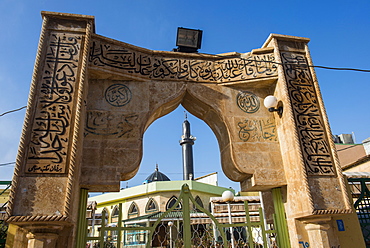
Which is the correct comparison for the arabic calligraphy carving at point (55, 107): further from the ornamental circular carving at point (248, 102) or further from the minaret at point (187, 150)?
the minaret at point (187, 150)

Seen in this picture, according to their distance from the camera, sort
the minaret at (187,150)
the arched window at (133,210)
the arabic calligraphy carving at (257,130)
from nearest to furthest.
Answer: the arabic calligraphy carving at (257,130) → the arched window at (133,210) → the minaret at (187,150)

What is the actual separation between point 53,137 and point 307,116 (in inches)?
168

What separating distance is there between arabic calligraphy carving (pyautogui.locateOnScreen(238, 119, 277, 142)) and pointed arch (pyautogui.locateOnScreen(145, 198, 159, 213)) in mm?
15231

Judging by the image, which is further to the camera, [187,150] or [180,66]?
[187,150]

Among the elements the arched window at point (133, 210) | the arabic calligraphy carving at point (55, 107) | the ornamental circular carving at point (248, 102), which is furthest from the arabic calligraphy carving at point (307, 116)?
the arched window at point (133, 210)

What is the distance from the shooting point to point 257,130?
5.40m

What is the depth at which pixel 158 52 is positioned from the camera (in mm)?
5621

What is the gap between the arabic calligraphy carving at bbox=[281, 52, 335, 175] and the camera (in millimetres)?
4828

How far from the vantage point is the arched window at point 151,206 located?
766 inches

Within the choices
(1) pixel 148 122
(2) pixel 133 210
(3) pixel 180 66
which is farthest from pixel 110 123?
(2) pixel 133 210

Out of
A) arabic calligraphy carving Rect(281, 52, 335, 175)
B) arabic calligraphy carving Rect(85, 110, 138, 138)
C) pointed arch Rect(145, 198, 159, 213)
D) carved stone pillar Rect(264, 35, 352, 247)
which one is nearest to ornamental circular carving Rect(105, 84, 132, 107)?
arabic calligraphy carving Rect(85, 110, 138, 138)

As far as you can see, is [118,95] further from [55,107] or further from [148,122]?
[55,107]

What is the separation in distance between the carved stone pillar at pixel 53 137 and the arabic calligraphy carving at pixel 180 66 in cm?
47

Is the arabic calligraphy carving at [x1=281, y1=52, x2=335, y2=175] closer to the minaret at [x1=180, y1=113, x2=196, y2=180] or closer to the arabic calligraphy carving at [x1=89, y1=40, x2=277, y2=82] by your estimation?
the arabic calligraphy carving at [x1=89, y1=40, x2=277, y2=82]
